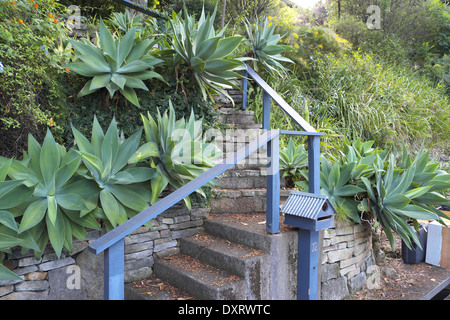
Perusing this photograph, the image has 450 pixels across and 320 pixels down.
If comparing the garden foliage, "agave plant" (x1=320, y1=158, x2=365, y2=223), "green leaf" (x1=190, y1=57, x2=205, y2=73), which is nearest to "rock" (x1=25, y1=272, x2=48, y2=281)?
the garden foliage

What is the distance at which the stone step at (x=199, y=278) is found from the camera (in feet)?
6.66

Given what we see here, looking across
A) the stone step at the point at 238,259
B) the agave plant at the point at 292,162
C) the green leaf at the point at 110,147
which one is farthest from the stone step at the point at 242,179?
the green leaf at the point at 110,147

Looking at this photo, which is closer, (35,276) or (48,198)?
(48,198)

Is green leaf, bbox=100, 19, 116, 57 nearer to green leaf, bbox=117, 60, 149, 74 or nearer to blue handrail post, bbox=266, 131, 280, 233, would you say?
green leaf, bbox=117, 60, 149, 74

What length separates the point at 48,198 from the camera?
1816 mm

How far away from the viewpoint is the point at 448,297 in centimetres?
328

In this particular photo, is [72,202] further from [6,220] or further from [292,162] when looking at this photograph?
[292,162]

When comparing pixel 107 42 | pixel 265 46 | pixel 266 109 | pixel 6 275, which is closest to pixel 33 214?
pixel 6 275

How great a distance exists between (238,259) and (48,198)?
4.16 ft

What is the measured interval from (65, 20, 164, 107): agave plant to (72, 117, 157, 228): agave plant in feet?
1.25

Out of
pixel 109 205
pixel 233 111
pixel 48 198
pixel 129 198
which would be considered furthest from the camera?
pixel 233 111

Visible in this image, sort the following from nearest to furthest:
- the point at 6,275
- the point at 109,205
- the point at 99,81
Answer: the point at 6,275 → the point at 109,205 → the point at 99,81

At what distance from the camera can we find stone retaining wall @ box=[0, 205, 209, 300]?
6.45ft
